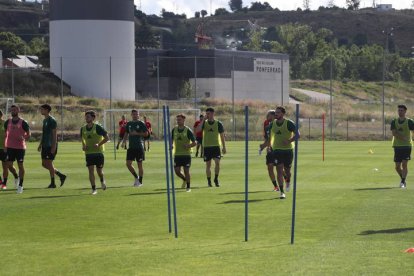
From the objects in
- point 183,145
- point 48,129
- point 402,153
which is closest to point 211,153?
point 183,145

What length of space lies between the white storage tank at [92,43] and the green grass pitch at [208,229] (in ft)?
179

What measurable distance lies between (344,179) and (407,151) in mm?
4514

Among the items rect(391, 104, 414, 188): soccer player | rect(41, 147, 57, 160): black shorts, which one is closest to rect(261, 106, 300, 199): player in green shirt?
rect(391, 104, 414, 188): soccer player

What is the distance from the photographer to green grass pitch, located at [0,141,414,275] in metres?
13.9

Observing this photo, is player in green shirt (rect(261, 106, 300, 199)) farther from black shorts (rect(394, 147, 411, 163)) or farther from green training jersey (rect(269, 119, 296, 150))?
black shorts (rect(394, 147, 411, 163))

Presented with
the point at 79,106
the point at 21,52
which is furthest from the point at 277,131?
the point at 21,52

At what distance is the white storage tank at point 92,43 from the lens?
3359 inches

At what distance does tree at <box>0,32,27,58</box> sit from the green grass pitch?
118 metres

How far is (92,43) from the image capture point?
8619cm

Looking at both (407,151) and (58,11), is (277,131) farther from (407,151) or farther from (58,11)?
(58,11)

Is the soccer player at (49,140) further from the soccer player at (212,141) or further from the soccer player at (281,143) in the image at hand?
the soccer player at (281,143)

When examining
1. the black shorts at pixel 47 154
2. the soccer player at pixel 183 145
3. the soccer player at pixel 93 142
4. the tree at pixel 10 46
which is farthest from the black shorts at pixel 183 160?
the tree at pixel 10 46

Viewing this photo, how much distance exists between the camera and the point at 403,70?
132500 mm

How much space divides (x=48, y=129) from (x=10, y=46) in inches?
4929
